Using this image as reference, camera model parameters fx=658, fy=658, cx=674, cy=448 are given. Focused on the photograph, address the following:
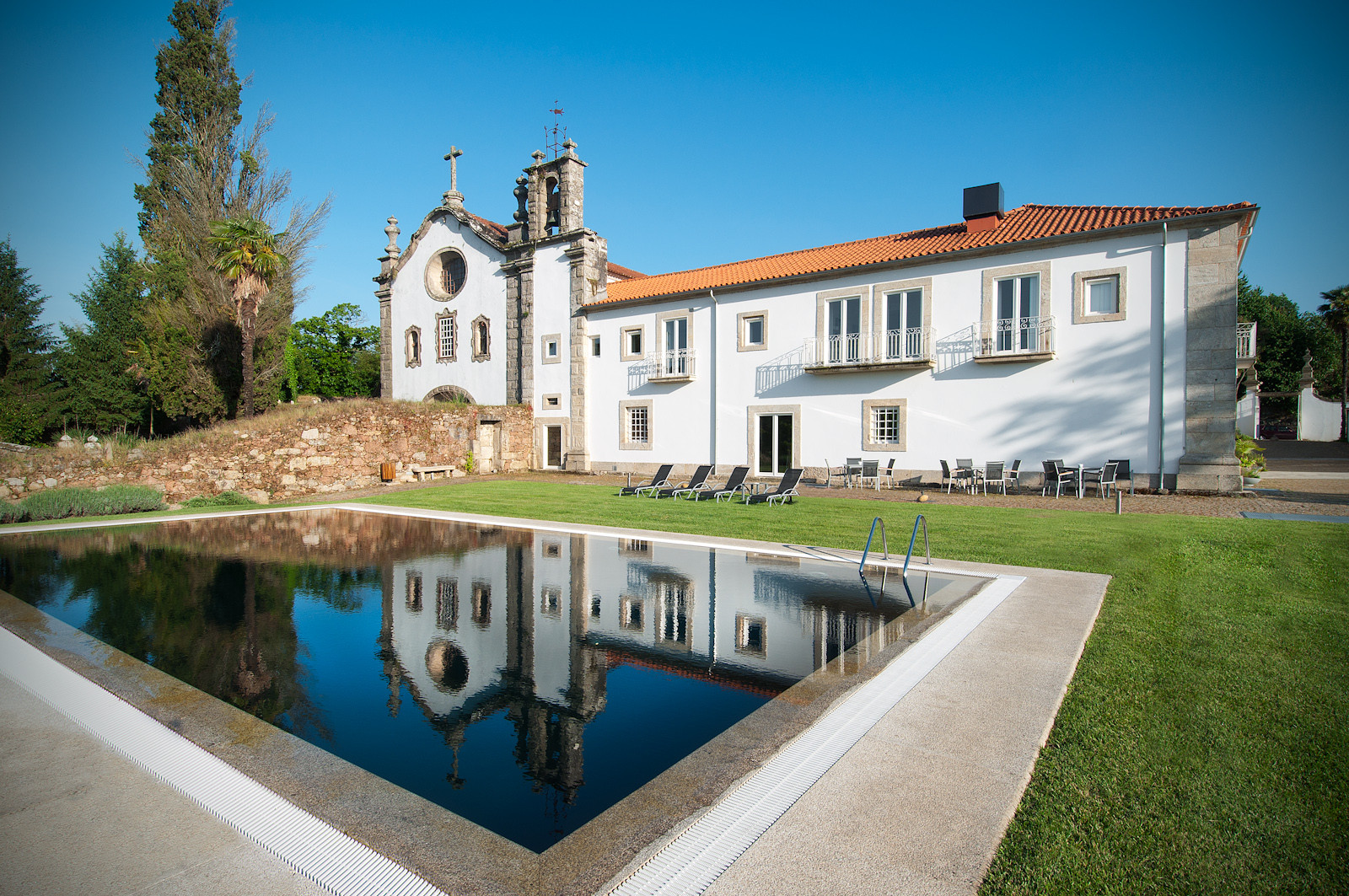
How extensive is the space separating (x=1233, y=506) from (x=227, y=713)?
1802cm

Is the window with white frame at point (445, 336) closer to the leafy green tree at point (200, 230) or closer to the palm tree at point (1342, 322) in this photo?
the leafy green tree at point (200, 230)

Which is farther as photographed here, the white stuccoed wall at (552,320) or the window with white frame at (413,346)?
the window with white frame at (413,346)

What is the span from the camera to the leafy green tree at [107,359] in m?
31.6

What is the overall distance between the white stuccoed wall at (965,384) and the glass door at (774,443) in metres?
0.55

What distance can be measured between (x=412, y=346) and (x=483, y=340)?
5.25 meters

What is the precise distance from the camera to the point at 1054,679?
4.51 meters

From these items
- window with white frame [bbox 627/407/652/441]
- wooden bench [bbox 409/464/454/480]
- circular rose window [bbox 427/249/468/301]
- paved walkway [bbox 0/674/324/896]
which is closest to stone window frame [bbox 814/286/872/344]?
window with white frame [bbox 627/407/652/441]

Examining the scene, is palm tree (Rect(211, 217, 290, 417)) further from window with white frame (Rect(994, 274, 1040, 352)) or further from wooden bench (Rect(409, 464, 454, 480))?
window with white frame (Rect(994, 274, 1040, 352))

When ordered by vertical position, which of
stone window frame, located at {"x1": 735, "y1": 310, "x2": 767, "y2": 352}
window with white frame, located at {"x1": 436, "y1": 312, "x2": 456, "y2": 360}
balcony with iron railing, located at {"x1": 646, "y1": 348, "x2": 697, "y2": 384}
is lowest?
balcony with iron railing, located at {"x1": 646, "y1": 348, "x2": 697, "y2": 384}

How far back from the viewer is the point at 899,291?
20.3 metres

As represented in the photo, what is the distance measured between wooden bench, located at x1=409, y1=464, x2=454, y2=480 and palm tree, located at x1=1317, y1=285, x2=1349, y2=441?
53002 millimetres

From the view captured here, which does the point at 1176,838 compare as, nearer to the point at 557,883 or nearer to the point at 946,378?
the point at 557,883

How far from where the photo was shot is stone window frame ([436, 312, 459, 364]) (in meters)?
32.1

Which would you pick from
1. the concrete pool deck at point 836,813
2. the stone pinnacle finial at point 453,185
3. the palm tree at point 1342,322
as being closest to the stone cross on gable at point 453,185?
the stone pinnacle finial at point 453,185
